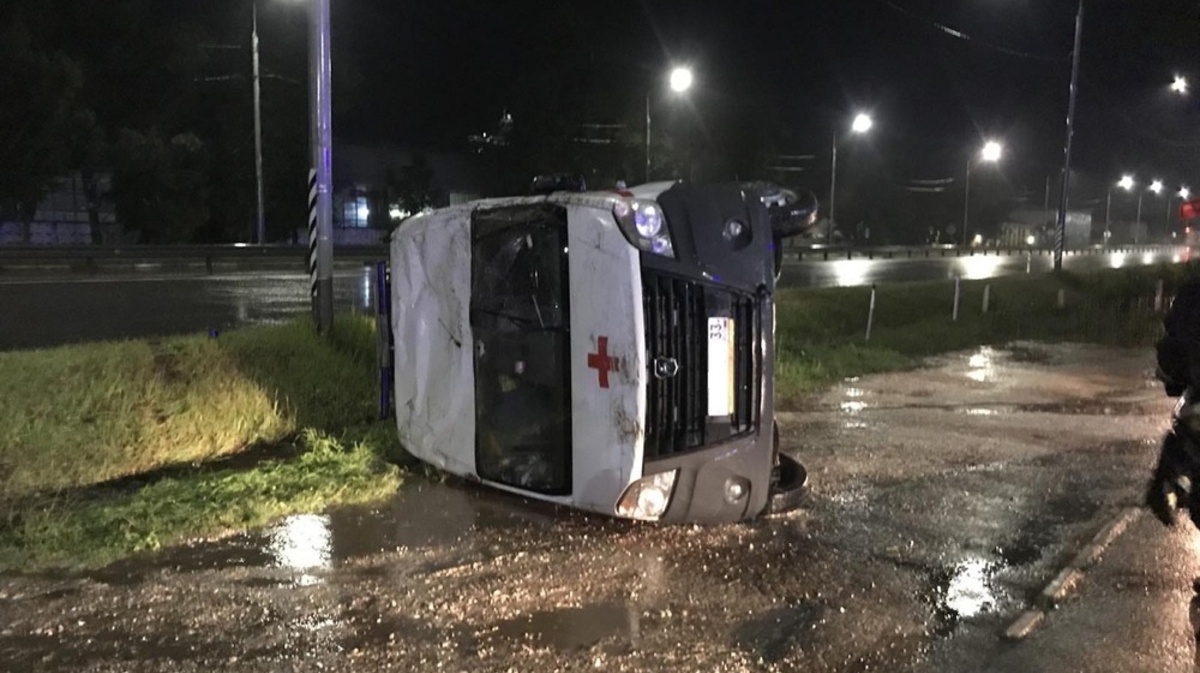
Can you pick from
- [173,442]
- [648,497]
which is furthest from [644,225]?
[173,442]

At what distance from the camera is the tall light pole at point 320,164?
9617mm

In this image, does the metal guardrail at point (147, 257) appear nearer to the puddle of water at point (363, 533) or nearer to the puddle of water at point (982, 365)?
the puddle of water at point (982, 365)

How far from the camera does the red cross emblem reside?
15.3ft

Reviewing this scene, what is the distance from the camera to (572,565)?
16.1ft

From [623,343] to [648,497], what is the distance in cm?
81

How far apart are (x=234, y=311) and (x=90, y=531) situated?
Answer: 11608mm

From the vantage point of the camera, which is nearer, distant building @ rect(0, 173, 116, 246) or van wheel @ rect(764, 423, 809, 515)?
van wheel @ rect(764, 423, 809, 515)

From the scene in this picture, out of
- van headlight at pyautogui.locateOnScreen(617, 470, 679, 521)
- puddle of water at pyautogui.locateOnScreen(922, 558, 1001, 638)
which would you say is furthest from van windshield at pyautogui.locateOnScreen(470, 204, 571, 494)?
puddle of water at pyautogui.locateOnScreen(922, 558, 1001, 638)

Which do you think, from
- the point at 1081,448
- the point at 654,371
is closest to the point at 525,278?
the point at 654,371

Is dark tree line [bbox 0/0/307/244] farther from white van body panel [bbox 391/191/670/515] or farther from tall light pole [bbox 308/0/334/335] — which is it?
white van body panel [bbox 391/191/670/515]

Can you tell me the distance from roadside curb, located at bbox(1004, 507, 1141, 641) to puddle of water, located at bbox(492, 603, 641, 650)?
1660 mm

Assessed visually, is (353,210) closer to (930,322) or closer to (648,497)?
(930,322)

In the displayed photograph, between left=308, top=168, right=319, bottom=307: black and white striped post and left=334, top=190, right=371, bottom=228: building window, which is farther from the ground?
left=334, top=190, right=371, bottom=228: building window

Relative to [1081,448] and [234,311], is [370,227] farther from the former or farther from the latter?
[1081,448]
